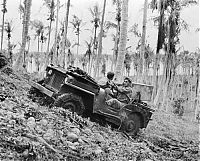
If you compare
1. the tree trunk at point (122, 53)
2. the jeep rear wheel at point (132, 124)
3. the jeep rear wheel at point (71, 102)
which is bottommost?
the jeep rear wheel at point (132, 124)

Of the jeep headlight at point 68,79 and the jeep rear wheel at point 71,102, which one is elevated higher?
the jeep headlight at point 68,79

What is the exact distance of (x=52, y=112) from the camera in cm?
767

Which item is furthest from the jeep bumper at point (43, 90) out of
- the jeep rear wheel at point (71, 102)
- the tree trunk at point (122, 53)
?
the tree trunk at point (122, 53)

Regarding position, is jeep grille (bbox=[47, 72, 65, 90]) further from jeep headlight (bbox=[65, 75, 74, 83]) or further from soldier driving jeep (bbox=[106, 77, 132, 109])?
soldier driving jeep (bbox=[106, 77, 132, 109])

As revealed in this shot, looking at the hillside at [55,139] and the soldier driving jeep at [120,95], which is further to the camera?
the soldier driving jeep at [120,95]

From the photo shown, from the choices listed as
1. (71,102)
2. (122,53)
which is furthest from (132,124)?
(122,53)

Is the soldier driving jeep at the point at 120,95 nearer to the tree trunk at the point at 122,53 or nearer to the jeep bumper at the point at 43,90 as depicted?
the jeep bumper at the point at 43,90

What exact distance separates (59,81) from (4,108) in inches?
105

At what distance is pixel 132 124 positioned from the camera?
10102 millimetres

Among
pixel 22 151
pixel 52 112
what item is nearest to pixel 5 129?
pixel 22 151

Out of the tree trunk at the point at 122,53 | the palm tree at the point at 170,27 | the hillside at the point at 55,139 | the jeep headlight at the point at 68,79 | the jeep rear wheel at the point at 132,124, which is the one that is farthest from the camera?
the palm tree at the point at 170,27

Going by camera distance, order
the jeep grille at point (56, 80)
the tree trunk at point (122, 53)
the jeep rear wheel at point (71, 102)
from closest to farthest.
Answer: the jeep rear wheel at point (71, 102) → the jeep grille at point (56, 80) → the tree trunk at point (122, 53)

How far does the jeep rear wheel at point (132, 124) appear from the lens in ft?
32.5

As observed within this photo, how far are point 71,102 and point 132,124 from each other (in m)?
2.36
